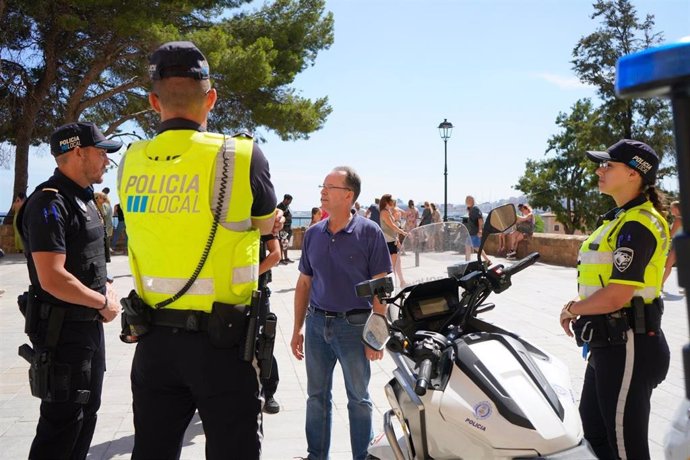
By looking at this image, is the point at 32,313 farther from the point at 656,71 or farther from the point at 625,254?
the point at 656,71

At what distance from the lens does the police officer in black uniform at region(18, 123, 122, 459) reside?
9.75ft

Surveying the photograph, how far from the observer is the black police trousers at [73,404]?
118 inches

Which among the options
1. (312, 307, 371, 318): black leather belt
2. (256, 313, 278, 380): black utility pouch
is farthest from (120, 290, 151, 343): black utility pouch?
(312, 307, 371, 318): black leather belt

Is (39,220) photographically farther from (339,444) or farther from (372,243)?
(339,444)

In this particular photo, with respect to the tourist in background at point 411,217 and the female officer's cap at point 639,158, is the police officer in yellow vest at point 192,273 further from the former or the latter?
the tourist in background at point 411,217

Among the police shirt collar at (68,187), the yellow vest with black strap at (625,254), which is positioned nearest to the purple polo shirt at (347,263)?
the yellow vest with black strap at (625,254)

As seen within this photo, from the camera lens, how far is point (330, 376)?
3.83 m

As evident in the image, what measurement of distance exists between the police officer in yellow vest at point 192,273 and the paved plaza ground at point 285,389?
40.6 inches

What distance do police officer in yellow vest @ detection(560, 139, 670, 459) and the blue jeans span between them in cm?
120

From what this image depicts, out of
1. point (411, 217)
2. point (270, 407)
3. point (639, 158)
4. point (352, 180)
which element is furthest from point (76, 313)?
point (411, 217)

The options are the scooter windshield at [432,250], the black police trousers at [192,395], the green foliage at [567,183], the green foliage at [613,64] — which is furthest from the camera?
the green foliage at [567,183]

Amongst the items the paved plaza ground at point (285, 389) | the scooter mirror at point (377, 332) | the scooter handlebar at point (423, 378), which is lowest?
the paved plaza ground at point (285, 389)

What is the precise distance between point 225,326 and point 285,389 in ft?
11.9

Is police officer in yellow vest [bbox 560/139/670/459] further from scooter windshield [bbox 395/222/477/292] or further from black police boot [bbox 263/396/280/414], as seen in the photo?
black police boot [bbox 263/396/280/414]
